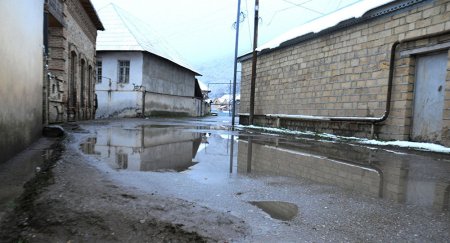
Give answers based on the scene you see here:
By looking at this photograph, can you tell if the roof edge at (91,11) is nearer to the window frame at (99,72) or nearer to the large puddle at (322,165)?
the window frame at (99,72)

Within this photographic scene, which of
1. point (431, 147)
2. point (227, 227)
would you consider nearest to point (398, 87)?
point (431, 147)

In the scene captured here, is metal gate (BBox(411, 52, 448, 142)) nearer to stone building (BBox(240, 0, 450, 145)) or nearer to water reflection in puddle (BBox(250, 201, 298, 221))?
stone building (BBox(240, 0, 450, 145))

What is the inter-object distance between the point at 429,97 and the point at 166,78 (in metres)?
25.9

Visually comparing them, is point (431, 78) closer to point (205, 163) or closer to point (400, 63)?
point (400, 63)

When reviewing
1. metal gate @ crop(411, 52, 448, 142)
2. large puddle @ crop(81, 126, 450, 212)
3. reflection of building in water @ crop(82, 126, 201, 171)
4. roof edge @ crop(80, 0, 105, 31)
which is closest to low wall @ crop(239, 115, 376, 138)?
metal gate @ crop(411, 52, 448, 142)

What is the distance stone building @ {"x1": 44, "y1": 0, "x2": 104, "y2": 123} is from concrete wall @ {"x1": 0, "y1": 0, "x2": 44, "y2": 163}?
2121 millimetres

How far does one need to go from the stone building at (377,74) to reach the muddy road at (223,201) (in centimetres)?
422

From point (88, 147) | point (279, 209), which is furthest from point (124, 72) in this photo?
point (279, 209)

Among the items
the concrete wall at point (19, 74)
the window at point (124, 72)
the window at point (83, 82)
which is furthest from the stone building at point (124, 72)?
the concrete wall at point (19, 74)

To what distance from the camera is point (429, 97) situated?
9203 mm

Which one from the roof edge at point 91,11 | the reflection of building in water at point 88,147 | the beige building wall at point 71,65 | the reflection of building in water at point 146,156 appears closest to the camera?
the reflection of building in water at point 146,156

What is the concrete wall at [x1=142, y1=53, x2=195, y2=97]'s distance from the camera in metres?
28.6

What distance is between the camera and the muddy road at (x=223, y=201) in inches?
95.7

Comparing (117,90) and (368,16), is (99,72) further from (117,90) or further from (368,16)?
(368,16)
